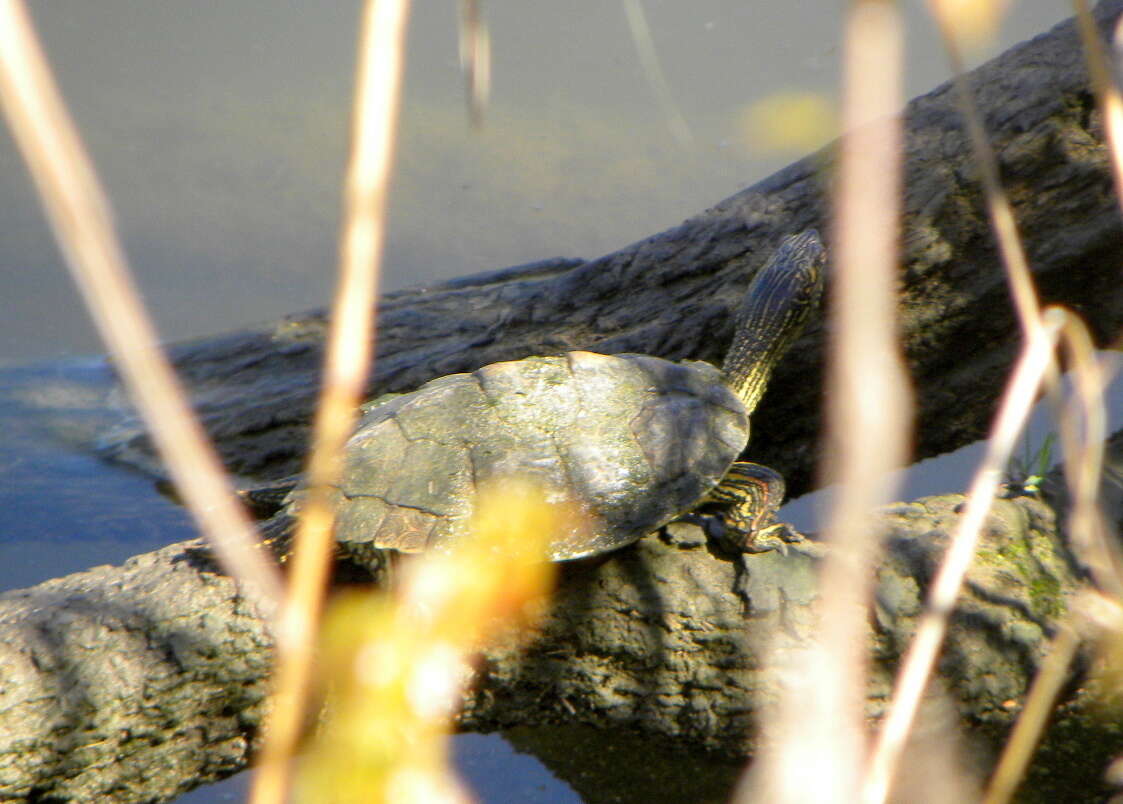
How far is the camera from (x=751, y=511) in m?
2.21

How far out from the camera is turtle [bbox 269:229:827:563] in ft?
6.59

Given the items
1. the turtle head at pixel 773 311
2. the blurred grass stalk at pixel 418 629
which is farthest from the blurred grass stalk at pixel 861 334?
the turtle head at pixel 773 311

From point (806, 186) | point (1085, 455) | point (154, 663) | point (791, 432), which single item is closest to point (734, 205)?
point (806, 186)

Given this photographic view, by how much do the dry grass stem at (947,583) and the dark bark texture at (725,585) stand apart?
5.53ft

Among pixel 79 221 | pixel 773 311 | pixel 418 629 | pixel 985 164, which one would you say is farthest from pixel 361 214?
pixel 773 311

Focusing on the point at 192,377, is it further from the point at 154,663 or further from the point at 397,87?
the point at 397,87

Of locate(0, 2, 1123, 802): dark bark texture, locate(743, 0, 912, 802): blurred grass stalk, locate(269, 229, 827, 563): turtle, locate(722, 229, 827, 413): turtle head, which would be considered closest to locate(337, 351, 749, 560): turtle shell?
locate(269, 229, 827, 563): turtle

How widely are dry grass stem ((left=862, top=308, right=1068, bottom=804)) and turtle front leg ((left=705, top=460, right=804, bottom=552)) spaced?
5.69 ft

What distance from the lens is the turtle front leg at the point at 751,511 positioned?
2172mm

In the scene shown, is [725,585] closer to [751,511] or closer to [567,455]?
[751,511]

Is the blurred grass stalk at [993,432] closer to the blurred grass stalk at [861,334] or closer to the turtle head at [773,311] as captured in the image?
the blurred grass stalk at [861,334]

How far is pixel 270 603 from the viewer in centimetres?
199

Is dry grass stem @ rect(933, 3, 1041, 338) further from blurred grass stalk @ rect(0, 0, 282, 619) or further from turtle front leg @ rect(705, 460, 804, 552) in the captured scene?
turtle front leg @ rect(705, 460, 804, 552)

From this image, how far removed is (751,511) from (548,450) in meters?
0.52
